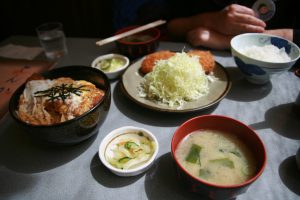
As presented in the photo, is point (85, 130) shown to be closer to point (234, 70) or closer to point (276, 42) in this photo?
point (234, 70)

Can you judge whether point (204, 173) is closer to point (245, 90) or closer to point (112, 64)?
point (245, 90)

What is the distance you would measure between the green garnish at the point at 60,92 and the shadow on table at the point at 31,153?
0.74 feet

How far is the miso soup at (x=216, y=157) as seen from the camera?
37.2 inches

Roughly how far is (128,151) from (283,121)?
32.7 inches

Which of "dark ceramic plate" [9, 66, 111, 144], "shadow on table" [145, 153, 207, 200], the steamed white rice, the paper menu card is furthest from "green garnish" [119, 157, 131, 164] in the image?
the steamed white rice

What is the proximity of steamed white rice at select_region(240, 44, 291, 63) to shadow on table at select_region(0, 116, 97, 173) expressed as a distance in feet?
3.56

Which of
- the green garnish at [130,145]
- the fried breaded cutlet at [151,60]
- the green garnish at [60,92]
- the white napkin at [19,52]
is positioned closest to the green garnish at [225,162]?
the green garnish at [130,145]

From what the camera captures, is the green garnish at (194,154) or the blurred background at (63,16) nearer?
the green garnish at (194,154)

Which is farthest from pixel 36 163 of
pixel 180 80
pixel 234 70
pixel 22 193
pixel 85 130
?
pixel 234 70

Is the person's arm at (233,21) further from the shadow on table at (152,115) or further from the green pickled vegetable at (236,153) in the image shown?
the green pickled vegetable at (236,153)

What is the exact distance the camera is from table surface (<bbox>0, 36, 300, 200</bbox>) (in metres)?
1.02

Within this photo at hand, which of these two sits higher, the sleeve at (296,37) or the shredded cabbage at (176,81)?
the sleeve at (296,37)

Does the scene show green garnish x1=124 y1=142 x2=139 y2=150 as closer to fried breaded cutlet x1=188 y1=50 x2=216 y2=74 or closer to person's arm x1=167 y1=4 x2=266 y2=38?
fried breaded cutlet x1=188 y1=50 x2=216 y2=74

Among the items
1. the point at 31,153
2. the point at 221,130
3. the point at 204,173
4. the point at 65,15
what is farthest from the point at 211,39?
the point at 65,15
